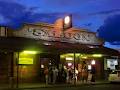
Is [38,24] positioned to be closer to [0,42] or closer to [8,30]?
[8,30]

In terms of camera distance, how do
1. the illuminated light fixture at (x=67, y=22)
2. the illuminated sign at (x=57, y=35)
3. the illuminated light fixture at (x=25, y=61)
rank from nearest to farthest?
the illuminated light fixture at (x=25, y=61) < the illuminated sign at (x=57, y=35) < the illuminated light fixture at (x=67, y=22)

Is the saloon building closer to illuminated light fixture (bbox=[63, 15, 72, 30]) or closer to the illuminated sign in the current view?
the illuminated sign

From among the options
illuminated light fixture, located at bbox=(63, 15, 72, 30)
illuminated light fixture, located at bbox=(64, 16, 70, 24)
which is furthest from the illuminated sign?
illuminated light fixture, located at bbox=(64, 16, 70, 24)

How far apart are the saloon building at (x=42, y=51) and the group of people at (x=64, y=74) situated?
56 cm

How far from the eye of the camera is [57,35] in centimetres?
4288

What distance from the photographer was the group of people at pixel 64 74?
37912 mm

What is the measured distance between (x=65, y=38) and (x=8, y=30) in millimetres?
7528

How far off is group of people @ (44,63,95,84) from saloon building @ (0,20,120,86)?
1.85ft

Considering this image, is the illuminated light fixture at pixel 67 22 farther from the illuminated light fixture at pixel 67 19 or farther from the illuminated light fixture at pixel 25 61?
the illuminated light fixture at pixel 25 61

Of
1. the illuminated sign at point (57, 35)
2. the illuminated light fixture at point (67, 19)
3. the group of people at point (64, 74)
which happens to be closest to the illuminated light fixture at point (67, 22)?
the illuminated light fixture at point (67, 19)

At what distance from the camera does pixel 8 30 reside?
38781 millimetres

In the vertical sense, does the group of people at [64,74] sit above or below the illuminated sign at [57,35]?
below

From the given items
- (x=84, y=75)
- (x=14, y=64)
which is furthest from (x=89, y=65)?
(x=14, y=64)

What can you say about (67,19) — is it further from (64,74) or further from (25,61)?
(25,61)
